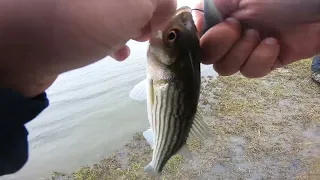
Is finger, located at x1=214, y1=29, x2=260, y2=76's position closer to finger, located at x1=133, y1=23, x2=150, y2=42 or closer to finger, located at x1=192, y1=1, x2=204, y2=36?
finger, located at x1=192, y1=1, x2=204, y2=36

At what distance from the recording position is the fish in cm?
133

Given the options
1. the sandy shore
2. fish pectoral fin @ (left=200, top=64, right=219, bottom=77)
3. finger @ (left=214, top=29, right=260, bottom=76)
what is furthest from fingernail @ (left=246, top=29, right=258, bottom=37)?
fish pectoral fin @ (left=200, top=64, right=219, bottom=77)

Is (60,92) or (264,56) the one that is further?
(60,92)

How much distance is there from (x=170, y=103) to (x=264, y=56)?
0.50 metres

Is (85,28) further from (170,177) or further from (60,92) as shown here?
(60,92)

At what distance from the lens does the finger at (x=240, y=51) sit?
1684 millimetres

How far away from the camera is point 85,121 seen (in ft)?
16.1

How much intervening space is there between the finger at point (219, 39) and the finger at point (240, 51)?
0.03 m

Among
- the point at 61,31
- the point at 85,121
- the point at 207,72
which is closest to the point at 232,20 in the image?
the point at 61,31

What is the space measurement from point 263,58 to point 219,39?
0.24m

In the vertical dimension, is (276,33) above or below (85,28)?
below

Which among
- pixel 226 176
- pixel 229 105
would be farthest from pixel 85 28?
pixel 229 105

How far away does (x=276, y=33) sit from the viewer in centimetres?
181

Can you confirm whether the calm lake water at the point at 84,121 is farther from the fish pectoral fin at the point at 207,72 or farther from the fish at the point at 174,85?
the fish at the point at 174,85
